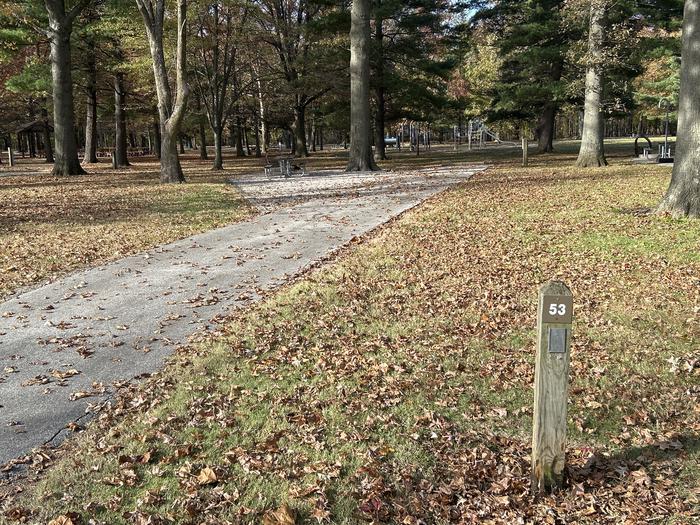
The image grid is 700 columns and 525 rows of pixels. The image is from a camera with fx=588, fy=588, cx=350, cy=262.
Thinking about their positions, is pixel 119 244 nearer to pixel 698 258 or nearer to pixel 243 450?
pixel 243 450

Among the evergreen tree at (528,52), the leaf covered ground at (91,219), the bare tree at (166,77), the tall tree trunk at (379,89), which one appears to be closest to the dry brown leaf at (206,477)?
the leaf covered ground at (91,219)

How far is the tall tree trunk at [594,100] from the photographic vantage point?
62.3 ft

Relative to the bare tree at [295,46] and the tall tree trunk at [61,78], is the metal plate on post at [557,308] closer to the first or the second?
the tall tree trunk at [61,78]

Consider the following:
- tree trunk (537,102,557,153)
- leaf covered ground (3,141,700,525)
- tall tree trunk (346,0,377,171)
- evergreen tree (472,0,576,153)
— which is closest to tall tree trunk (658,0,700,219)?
leaf covered ground (3,141,700,525)

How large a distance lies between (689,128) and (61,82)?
851 inches

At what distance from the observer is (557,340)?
302 cm

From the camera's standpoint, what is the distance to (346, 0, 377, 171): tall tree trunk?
71.7 ft

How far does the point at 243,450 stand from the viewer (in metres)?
→ 3.66

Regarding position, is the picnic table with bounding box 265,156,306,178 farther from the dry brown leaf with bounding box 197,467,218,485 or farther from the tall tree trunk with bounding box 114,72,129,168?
the dry brown leaf with bounding box 197,467,218,485

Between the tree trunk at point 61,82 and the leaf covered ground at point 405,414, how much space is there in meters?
19.0

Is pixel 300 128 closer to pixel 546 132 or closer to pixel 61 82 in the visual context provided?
pixel 546 132

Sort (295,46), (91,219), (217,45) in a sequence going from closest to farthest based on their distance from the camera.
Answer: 1. (91,219)
2. (217,45)
3. (295,46)

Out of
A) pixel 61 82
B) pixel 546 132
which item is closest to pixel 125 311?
pixel 61 82

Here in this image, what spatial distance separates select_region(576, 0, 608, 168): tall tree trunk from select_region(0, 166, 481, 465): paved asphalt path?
11.2 m
